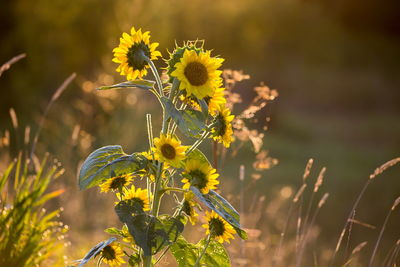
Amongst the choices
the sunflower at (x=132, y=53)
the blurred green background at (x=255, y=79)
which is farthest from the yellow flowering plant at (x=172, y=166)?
the blurred green background at (x=255, y=79)

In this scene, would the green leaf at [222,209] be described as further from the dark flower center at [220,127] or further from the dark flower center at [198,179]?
the dark flower center at [220,127]

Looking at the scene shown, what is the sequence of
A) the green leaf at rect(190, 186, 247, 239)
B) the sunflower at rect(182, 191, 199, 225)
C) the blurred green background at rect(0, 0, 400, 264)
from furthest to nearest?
the blurred green background at rect(0, 0, 400, 264) < the sunflower at rect(182, 191, 199, 225) < the green leaf at rect(190, 186, 247, 239)

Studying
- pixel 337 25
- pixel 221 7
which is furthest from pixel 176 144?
pixel 337 25

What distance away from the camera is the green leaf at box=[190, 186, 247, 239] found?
1300mm

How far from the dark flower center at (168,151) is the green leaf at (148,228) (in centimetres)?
15

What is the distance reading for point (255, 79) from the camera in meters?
12.2

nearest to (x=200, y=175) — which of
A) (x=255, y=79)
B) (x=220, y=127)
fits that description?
(x=220, y=127)

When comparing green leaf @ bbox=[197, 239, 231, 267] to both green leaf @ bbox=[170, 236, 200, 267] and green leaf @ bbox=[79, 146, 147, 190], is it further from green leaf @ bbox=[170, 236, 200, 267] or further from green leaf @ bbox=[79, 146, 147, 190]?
green leaf @ bbox=[79, 146, 147, 190]

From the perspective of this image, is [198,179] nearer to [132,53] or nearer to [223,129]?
[223,129]

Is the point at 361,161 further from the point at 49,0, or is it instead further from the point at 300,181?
the point at 49,0

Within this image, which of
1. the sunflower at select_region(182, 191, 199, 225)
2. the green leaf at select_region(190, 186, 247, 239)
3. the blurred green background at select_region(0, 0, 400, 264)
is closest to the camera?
the green leaf at select_region(190, 186, 247, 239)

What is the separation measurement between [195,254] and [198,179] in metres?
0.24

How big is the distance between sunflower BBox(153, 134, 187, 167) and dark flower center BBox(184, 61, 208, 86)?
0.14 metres

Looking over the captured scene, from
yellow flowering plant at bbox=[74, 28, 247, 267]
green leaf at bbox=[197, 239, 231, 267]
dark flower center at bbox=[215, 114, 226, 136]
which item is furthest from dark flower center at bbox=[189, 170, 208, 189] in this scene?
green leaf at bbox=[197, 239, 231, 267]
